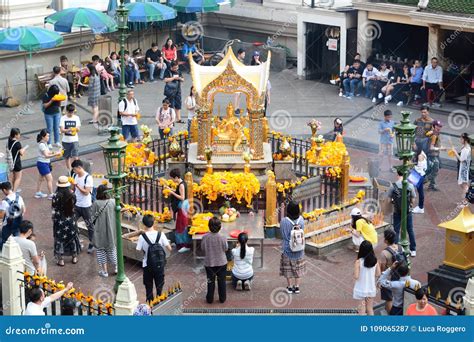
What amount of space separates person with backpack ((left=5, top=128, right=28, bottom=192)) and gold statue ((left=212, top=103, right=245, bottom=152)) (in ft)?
12.8

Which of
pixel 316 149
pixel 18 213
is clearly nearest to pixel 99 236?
pixel 18 213

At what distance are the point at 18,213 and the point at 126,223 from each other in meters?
2.35

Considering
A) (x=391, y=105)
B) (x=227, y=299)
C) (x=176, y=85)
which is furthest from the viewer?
(x=391, y=105)

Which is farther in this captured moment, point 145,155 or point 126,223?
point 145,155

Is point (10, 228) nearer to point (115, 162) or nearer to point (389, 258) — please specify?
point (115, 162)

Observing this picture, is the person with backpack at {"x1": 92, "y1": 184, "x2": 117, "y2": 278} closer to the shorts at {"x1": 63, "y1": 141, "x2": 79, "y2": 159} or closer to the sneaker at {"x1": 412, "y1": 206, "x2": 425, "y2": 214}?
the shorts at {"x1": 63, "y1": 141, "x2": 79, "y2": 159}

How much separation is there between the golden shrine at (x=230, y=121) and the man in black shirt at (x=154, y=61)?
12331 millimetres

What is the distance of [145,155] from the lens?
22875 millimetres

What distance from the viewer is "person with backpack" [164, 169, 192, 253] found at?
62.9ft

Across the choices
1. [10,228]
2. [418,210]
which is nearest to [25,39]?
[10,228]

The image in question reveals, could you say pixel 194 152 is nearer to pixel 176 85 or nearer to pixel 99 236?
pixel 99 236

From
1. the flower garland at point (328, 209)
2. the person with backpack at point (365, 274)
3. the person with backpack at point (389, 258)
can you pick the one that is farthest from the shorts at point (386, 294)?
the flower garland at point (328, 209)

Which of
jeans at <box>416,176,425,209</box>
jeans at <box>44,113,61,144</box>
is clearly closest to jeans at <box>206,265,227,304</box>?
jeans at <box>416,176,425,209</box>

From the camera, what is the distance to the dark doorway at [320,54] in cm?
3338
